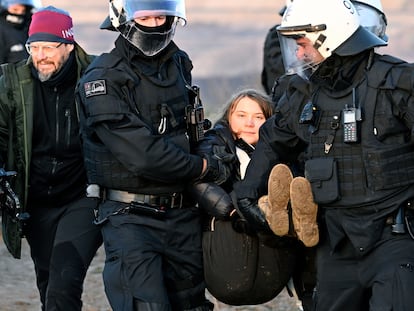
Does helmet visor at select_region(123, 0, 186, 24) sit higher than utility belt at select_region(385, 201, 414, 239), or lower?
higher

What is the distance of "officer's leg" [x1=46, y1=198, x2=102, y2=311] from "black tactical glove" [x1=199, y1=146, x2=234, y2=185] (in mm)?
951

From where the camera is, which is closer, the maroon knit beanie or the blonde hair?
the blonde hair

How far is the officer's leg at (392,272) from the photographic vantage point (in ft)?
17.6

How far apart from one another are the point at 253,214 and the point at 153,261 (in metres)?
0.56

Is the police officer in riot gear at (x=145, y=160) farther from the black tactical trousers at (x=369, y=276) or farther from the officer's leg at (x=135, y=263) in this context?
the black tactical trousers at (x=369, y=276)

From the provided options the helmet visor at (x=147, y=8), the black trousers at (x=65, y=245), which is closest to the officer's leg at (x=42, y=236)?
the black trousers at (x=65, y=245)

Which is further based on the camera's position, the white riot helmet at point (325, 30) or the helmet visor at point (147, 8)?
the helmet visor at point (147, 8)

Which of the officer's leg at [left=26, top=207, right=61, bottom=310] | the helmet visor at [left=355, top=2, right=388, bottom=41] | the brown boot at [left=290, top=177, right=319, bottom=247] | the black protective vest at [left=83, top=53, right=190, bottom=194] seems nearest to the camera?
the brown boot at [left=290, top=177, right=319, bottom=247]

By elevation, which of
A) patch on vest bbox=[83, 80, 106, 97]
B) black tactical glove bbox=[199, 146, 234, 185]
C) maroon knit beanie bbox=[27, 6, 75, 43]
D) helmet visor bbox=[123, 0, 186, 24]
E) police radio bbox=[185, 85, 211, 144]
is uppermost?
helmet visor bbox=[123, 0, 186, 24]

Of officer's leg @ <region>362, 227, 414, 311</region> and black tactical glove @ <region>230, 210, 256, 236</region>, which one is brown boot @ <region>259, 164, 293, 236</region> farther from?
officer's leg @ <region>362, 227, 414, 311</region>

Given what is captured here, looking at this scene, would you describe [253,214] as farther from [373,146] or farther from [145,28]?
[145,28]

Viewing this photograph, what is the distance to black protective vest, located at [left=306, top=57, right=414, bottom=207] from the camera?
17.9 feet

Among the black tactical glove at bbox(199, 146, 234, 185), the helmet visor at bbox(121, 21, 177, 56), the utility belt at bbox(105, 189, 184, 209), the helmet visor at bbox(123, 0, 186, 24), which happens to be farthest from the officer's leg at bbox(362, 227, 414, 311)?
the helmet visor at bbox(123, 0, 186, 24)

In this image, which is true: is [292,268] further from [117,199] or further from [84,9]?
[84,9]
